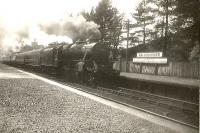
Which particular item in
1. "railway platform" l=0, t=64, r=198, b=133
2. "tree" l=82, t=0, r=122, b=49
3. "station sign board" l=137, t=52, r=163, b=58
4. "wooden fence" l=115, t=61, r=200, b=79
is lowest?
"railway platform" l=0, t=64, r=198, b=133

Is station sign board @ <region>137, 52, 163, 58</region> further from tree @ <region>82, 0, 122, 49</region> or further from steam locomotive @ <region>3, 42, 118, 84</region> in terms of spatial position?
steam locomotive @ <region>3, 42, 118, 84</region>

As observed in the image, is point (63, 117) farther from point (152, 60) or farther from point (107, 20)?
point (107, 20)

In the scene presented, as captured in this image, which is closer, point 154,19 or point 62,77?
point 62,77

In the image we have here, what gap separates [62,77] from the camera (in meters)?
24.8

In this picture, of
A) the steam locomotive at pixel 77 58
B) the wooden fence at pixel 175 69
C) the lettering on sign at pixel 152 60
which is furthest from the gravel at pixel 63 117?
the lettering on sign at pixel 152 60

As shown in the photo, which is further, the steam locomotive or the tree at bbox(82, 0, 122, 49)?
the tree at bbox(82, 0, 122, 49)

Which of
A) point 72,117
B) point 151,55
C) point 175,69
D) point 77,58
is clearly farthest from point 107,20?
point 72,117

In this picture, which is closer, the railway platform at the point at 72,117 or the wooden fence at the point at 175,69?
the railway platform at the point at 72,117

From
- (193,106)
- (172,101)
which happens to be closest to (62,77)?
(172,101)

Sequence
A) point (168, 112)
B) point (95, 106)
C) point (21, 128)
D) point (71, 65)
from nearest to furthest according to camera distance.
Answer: point (21, 128), point (168, 112), point (95, 106), point (71, 65)

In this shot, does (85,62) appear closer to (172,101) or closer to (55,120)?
(172,101)

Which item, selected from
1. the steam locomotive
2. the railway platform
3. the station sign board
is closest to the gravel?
the railway platform

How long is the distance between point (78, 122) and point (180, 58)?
29.0 metres

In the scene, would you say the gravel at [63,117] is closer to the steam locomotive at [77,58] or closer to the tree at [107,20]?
the steam locomotive at [77,58]
